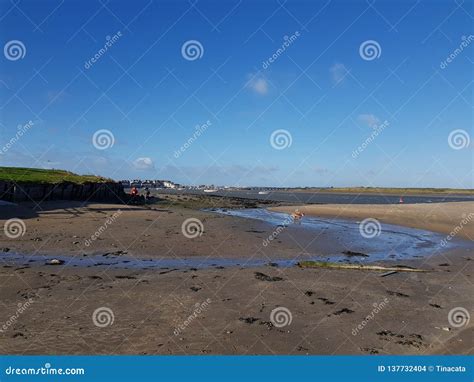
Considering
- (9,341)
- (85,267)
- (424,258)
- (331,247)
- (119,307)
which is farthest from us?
(331,247)

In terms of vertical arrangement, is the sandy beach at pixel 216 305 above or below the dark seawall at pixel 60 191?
above

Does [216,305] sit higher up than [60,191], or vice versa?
[216,305]

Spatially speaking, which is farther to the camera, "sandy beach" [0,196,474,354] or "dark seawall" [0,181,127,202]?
"dark seawall" [0,181,127,202]

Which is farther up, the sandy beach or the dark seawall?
the sandy beach

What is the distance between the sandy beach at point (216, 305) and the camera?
830cm

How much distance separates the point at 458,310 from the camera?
11227 millimetres

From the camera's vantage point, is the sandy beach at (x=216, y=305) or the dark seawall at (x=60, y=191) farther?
the dark seawall at (x=60, y=191)

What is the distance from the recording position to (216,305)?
10820 mm

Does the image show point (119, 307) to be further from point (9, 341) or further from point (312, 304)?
point (312, 304)

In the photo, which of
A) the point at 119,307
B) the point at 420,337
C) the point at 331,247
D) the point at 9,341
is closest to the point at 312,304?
the point at 420,337

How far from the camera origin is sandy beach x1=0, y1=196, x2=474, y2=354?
327 inches

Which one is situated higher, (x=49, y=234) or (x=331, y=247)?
A: (x=331, y=247)

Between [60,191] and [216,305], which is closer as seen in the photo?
[216,305]

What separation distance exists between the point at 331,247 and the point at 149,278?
1272 centimetres
